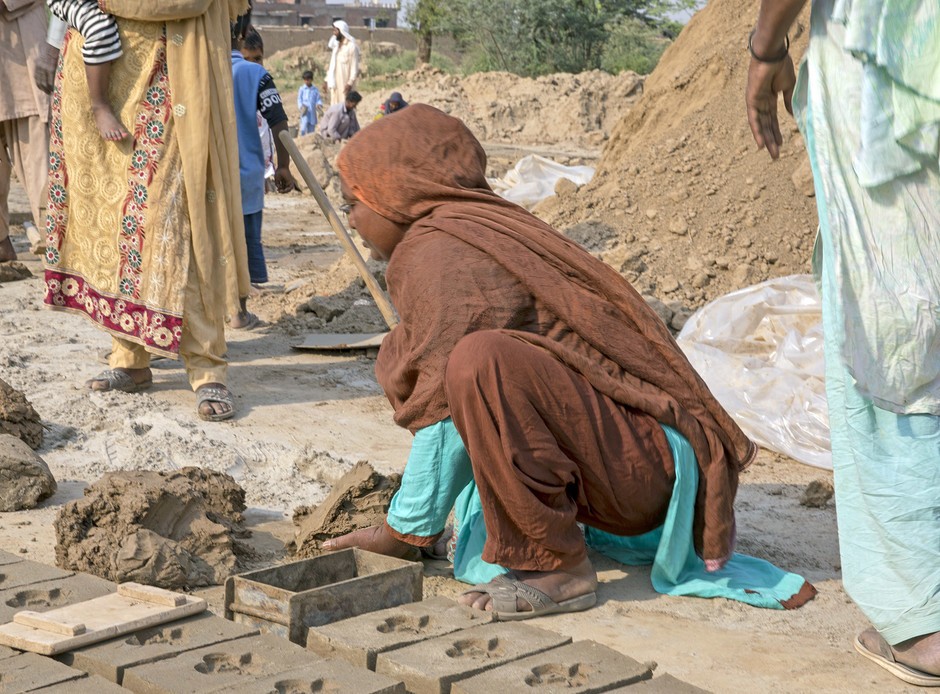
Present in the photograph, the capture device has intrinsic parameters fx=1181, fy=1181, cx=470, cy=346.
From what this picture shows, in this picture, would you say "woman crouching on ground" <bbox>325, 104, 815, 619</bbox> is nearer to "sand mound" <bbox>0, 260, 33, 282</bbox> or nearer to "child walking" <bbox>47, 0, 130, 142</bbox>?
"child walking" <bbox>47, 0, 130, 142</bbox>

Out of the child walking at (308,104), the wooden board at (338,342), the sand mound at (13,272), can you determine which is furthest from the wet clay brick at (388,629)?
the child walking at (308,104)

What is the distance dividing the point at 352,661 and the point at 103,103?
2959mm

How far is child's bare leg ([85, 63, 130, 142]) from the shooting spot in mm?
4668

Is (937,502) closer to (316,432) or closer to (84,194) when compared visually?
(316,432)

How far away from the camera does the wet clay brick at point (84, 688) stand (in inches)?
92.4

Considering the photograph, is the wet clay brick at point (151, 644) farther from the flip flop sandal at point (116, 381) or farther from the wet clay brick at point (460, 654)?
the flip flop sandal at point (116, 381)

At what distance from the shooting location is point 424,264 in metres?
3.15

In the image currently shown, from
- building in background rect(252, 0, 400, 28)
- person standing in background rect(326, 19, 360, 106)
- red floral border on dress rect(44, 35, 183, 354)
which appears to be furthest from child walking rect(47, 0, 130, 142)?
building in background rect(252, 0, 400, 28)

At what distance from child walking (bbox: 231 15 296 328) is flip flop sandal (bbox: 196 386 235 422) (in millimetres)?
1513

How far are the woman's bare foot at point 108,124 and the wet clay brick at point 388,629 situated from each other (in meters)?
2.68

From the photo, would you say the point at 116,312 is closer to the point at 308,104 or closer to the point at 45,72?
the point at 45,72

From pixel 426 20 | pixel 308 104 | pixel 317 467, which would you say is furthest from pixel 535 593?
pixel 426 20

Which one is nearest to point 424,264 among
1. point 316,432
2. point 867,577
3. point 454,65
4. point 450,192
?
point 450,192

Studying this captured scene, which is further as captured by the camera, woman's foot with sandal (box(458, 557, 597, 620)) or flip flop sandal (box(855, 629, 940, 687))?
woman's foot with sandal (box(458, 557, 597, 620))
